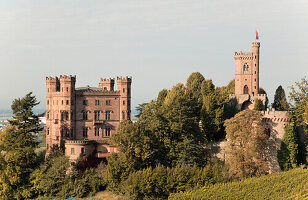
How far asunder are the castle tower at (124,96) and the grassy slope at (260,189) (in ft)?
75.5

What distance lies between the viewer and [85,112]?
3027 inches

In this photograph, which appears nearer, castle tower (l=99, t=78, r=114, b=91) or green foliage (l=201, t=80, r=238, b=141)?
green foliage (l=201, t=80, r=238, b=141)

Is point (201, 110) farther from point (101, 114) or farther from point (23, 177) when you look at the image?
point (23, 177)

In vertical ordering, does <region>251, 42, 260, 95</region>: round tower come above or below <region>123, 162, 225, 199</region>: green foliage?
above

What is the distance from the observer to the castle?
65188mm

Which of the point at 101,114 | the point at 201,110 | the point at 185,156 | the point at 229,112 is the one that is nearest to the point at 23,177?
the point at 101,114

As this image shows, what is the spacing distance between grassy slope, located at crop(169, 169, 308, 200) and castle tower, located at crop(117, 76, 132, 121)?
75.5ft

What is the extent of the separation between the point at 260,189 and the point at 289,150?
8.50 m

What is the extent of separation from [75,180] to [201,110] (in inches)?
912

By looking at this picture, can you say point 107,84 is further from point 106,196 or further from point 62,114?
point 106,196

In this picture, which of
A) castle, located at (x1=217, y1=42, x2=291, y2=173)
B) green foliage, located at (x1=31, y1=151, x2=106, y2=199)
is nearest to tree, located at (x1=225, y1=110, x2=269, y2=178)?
castle, located at (x1=217, y1=42, x2=291, y2=173)

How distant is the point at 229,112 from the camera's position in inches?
2913

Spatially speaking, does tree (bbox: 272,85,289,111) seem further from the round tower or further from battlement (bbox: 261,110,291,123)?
battlement (bbox: 261,110,291,123)

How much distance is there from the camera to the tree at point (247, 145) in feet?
204
